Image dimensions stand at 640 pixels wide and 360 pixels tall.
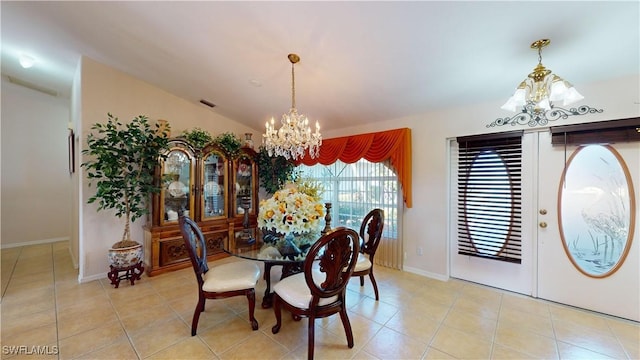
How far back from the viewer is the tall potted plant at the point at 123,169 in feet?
9.75

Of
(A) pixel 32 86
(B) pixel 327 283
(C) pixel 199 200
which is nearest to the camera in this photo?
(B) pixel 327 283

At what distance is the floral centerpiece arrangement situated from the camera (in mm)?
2178

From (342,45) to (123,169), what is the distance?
3.19 meters

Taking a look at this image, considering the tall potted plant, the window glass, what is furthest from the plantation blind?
the tall potted plant

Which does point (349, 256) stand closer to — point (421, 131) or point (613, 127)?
point (421, 131)

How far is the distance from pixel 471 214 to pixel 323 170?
8.24 feet

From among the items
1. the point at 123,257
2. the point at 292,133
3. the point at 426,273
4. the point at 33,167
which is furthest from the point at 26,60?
the point at 426,273

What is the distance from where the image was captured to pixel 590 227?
2393mm

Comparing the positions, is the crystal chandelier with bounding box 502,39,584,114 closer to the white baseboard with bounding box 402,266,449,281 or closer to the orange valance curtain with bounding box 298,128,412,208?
the orange valance curtain with bounding box 298,128,412,208

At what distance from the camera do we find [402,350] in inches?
73.7

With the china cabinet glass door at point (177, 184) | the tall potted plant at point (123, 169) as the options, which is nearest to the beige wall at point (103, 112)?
the tall potted plant at point (123, 169)

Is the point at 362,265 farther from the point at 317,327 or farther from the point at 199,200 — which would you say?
the point at 199,200

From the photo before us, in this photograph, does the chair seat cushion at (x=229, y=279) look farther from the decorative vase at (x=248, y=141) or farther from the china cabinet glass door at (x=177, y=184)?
the decorative vase at (x=248, y=141)

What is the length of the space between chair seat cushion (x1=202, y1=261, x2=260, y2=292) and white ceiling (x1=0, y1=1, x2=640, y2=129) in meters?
2.23
